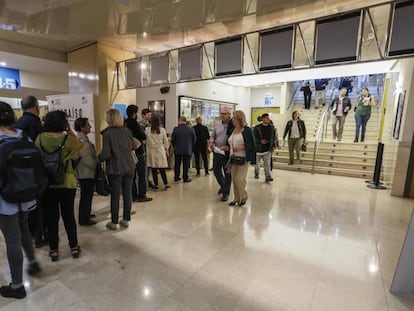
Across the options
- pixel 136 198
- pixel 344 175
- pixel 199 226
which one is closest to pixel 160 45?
pixel 136 198

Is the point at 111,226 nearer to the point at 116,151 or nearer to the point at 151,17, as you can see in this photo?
the point at 116,151

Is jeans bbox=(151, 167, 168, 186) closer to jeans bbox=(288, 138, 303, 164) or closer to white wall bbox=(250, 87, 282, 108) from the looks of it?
jeans bbox=(288, 138, 303, 164)

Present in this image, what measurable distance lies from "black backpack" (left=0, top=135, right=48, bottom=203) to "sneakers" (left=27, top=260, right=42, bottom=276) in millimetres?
875

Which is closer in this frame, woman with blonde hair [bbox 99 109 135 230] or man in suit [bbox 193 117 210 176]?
woman with blonde hair [bbox 99 109 135 230]

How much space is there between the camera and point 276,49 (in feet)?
11.7

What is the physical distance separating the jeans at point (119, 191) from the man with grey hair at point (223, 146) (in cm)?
164

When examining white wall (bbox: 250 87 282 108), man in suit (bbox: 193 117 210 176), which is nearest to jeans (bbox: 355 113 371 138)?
white wall (bbox: 250 87 282 108)

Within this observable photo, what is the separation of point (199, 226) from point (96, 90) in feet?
13.3

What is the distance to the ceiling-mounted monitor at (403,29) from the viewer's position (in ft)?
8.92

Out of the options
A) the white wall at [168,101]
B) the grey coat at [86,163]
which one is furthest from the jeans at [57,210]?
the white wall at [168,101]

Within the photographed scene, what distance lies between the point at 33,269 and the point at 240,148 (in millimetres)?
2850

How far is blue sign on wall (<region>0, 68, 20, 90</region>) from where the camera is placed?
6.70 metres

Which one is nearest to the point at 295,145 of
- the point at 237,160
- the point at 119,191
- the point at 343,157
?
the point at 343,157

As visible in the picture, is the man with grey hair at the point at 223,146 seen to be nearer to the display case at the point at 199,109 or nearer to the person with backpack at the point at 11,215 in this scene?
the person with backpack at the point at 11,215
